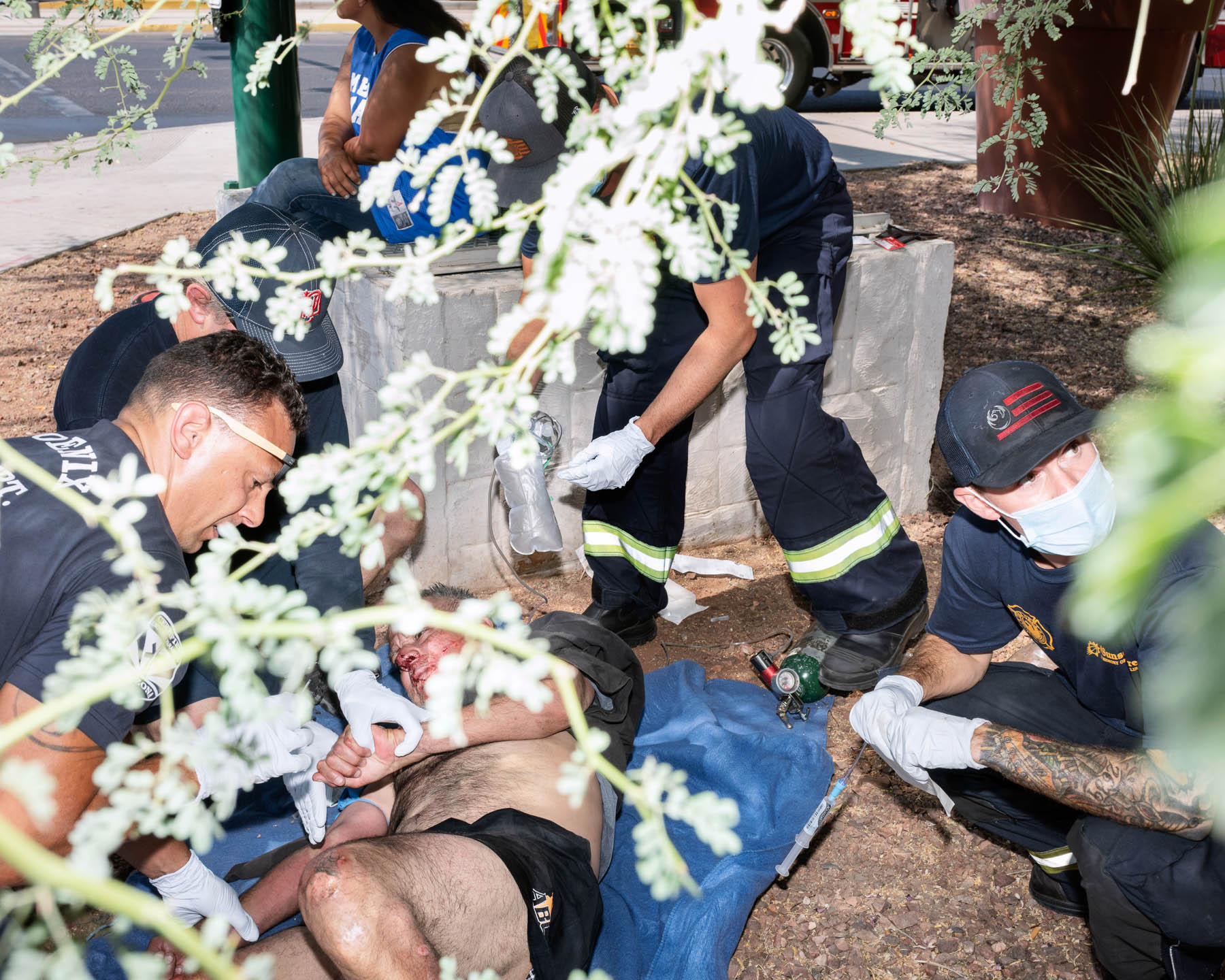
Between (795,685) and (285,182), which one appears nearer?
(795,685)

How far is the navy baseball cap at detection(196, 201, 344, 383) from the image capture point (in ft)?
8.70

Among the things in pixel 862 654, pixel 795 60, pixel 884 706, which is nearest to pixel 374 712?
pixel 884 706

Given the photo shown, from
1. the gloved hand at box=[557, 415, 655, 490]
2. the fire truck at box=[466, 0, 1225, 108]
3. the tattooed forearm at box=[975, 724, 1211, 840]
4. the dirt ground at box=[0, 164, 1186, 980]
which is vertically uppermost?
the fire truck at box=[466, 0, 1225, 108]

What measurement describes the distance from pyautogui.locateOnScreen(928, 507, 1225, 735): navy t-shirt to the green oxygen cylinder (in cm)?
64

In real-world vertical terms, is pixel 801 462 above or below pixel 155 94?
below

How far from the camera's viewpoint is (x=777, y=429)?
3033 mm

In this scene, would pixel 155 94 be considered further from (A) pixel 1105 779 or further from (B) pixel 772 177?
(A) pixel 1105 779

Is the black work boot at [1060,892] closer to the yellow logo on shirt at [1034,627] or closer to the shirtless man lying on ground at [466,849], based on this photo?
the yellow logo on shirt at [1034,627]

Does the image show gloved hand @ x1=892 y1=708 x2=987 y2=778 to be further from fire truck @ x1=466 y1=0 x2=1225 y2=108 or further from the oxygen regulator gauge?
fire truck @ x1=466 y1=0 x2=1225 y2=108

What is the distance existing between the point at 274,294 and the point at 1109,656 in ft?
7.31

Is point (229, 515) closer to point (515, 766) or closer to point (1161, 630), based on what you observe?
point (515, 766)

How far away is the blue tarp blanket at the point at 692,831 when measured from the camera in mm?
2371

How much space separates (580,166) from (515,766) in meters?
1.88

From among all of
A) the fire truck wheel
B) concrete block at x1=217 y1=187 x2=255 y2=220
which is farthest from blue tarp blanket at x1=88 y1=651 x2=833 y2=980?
the fire truck wheel
